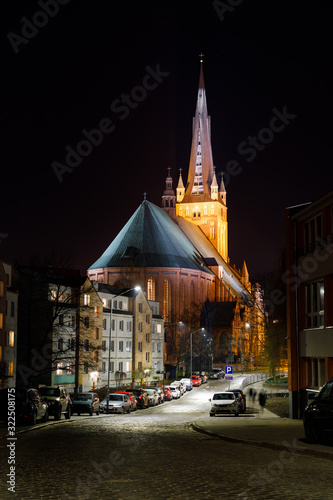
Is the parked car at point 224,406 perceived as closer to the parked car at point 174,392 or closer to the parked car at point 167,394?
the parked car at point 167,394

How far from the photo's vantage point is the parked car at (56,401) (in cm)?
3130

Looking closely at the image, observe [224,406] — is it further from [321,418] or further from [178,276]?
[178,276]

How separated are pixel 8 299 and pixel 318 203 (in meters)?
28.3

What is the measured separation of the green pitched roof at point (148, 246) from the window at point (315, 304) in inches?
3426

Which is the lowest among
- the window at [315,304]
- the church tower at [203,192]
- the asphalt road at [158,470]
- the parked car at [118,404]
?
the parked car at [118,404]

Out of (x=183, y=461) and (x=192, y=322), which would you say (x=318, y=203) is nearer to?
(x=183, y=461)

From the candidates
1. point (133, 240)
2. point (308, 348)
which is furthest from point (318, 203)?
point (133, 240)

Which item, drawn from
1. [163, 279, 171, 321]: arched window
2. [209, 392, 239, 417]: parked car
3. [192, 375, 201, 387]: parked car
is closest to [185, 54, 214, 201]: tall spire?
[163, 279, 171, 321]: arched window

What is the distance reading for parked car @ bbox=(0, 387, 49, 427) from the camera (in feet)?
82.6

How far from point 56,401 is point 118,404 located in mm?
8546

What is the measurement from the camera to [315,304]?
28.7 metres

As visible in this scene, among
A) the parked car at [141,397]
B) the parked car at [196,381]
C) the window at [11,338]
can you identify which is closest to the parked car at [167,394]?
the parked car at [141,397]

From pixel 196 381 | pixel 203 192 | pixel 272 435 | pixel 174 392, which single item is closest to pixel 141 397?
pixel 174 392

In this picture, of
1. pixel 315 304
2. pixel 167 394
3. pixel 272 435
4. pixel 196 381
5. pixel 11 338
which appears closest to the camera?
pixel 272 435
